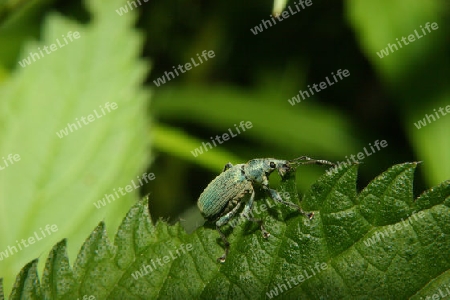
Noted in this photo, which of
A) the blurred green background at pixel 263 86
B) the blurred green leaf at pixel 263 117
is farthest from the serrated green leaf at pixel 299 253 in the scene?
the blurred green leaf at pixel 263 117

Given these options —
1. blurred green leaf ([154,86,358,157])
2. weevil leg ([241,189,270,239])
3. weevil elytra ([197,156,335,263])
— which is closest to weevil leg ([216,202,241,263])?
weevil elytra ([197,156,335,263])

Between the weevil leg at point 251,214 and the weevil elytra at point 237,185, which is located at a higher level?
the weevil elytra at point 237,185

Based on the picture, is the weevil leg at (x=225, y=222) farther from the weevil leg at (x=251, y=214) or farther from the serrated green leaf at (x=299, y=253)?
the weevil leg at (x=251, y=214)

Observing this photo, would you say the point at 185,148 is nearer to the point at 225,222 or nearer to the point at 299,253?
the point at 225,222

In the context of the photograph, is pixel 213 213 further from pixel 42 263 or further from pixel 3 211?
pixel 3 211

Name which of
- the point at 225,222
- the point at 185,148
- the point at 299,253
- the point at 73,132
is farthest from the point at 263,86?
the point at 299,253

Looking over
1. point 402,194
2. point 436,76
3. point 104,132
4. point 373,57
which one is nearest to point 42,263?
point 104,132
